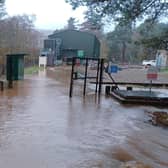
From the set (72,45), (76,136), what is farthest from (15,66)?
(72,45)

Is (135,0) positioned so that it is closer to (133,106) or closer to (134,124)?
(133,106)

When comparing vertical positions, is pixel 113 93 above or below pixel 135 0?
below

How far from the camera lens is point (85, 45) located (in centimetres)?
3103

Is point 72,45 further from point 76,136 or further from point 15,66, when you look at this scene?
point 76,136

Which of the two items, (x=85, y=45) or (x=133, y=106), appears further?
(x=85, y=45)

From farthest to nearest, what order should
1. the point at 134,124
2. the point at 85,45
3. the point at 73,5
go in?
the point at 85,45, the point at 73,5, the point at 134,124

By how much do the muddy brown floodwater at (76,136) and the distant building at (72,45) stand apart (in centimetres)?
2101

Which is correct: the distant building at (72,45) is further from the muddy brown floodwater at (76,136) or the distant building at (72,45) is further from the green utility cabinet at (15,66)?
the muddy brown floodwater at (76,136)

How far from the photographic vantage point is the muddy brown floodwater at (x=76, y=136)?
13.6 ft

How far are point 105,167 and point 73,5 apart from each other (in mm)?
6254

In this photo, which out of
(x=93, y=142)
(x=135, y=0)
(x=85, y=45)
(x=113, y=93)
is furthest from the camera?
(x=85, y=45)

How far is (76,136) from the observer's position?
5.36 m

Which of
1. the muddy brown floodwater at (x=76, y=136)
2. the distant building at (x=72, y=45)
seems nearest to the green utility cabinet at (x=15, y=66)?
the muddy brown floodwater at (x=76, y=136)

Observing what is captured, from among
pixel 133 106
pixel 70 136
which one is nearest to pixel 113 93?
pixel 133 106
